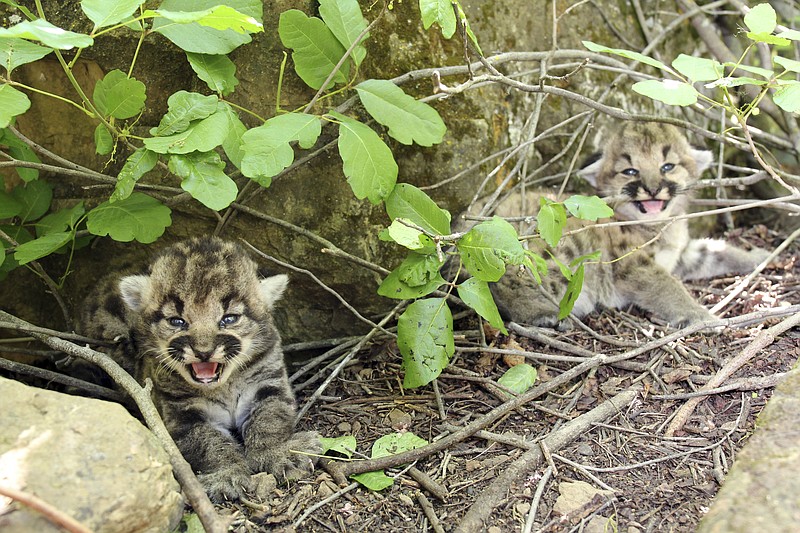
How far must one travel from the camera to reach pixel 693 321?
5.30m

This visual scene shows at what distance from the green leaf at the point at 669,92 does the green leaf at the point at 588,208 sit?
2.44 feet

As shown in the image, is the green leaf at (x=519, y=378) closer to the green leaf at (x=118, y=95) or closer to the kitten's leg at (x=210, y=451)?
the kitten's leg at (x=210, y=451)

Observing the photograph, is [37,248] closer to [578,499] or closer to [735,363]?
[578,499]

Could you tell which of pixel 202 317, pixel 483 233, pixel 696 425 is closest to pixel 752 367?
pixel 696 425

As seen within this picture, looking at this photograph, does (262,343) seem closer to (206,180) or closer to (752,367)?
(206,180)

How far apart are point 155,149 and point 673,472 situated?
10.0 ft

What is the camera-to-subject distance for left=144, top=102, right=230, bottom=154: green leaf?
3.59 meters

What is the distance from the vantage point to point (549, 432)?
4.01 metres

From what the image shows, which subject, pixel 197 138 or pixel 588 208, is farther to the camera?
pixel 588 208

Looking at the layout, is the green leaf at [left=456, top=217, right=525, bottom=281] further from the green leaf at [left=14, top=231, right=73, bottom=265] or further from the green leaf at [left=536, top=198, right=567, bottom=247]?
the green leaf at [left=14, top=231, right=73, bottom=265]

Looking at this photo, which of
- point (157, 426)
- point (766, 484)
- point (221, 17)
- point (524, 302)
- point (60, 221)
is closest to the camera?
point (766, 484)


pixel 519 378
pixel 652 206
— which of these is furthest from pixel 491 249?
pixel 652 206

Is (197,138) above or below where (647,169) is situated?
above

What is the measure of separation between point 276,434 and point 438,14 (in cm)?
248
